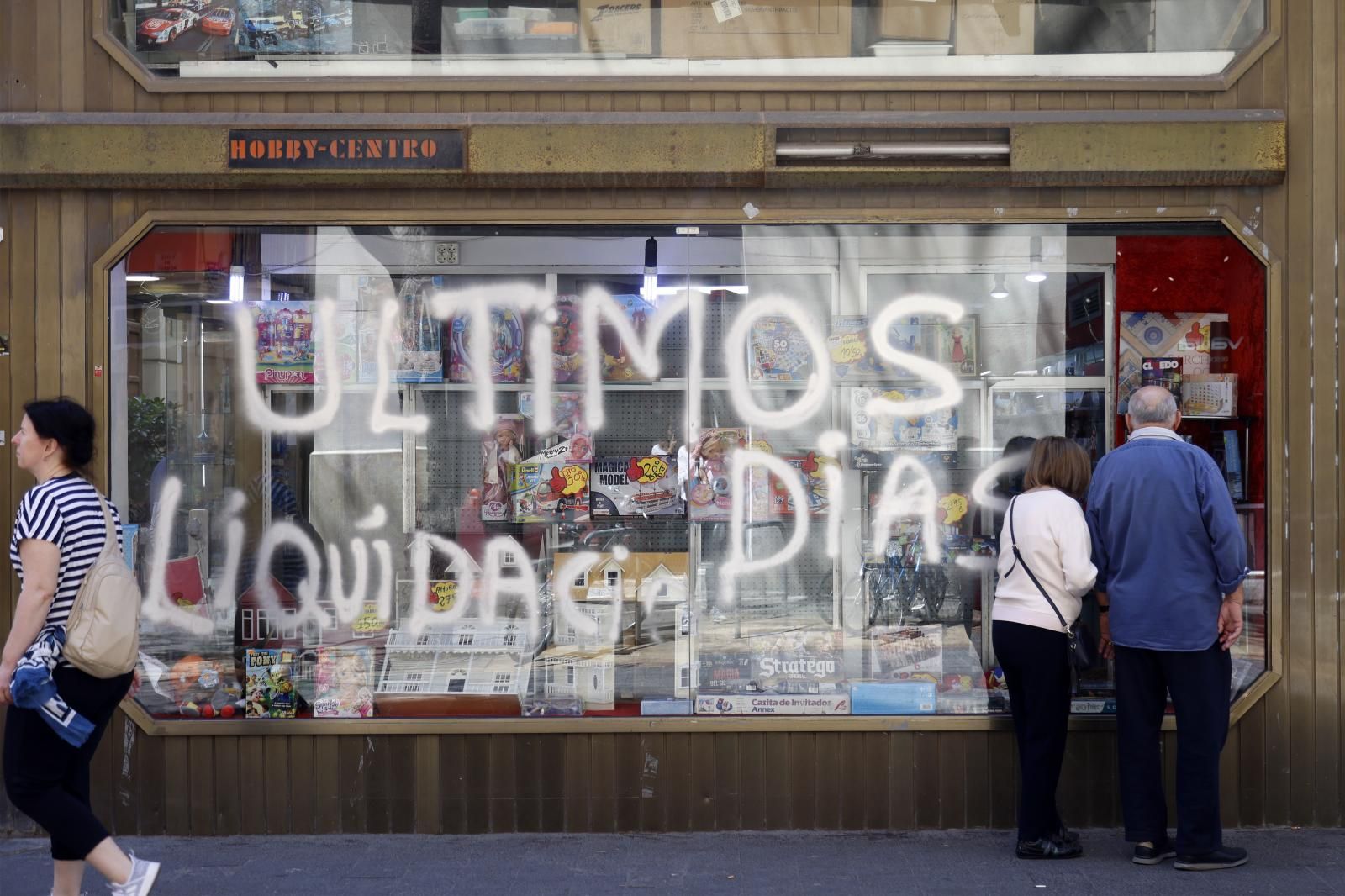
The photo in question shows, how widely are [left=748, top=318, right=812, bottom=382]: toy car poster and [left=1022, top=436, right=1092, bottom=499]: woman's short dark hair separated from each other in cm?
116

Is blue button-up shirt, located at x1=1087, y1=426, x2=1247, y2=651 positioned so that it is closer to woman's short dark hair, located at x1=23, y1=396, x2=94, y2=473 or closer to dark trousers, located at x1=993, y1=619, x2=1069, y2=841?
dark trousers, located at x1=993, y1=619, x2=1069, y2=841

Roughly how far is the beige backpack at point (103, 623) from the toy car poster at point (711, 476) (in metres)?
2.45

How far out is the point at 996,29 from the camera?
5902mm

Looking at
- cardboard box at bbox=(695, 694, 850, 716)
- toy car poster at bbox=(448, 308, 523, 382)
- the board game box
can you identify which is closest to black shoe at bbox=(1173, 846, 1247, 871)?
cardboard box at bbox=(695, 694, 850, 716)

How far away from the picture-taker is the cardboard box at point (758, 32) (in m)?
5.87

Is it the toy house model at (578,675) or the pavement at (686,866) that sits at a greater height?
the toy house model at (578,675)

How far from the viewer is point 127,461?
19.3 feet

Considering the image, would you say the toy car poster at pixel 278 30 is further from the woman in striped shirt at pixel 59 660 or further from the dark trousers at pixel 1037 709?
the dark trousers at pixel 1037 709

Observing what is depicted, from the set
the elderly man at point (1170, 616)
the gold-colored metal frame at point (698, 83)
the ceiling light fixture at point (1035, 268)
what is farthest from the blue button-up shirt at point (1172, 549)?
the gold-colored metal frame at point (698, 83)

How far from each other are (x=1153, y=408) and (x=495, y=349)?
2.85 m

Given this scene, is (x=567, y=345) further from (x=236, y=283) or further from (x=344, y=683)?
(x=344, y=683)

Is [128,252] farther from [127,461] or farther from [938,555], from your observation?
[938,555]

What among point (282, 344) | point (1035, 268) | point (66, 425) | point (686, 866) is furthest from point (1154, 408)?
point (66, 425)

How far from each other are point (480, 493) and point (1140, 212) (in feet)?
10.5
